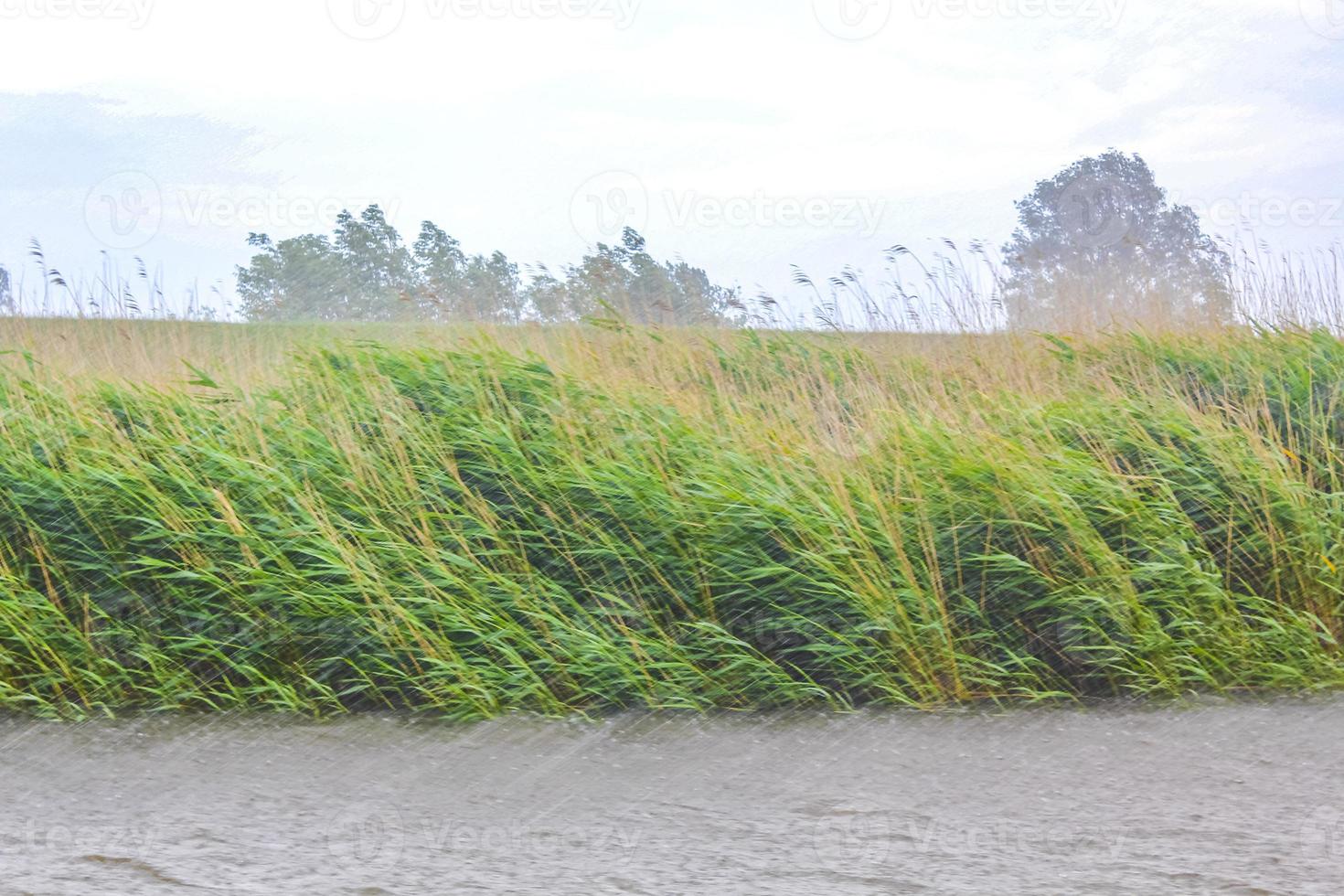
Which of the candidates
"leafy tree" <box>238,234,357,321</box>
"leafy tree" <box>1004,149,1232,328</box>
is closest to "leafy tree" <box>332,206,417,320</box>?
"leafy tree" <box>238,234,357,321</box>

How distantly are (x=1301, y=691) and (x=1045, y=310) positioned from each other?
6.01m

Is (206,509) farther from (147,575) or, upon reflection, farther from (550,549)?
(550,549)

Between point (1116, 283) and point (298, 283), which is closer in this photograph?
point (1116, 283)

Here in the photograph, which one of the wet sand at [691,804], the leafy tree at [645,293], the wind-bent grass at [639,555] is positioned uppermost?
the leafy tree at [645,293]

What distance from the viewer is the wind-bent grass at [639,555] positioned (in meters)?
5.03

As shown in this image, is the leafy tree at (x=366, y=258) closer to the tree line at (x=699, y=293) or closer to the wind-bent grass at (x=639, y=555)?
A: the tree line at (x=699, y=293)

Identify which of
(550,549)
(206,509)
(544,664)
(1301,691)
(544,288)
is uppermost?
(544,288)

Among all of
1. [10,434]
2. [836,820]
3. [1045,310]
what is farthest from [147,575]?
[1045,310]

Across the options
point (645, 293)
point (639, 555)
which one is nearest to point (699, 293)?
point (645, 293)

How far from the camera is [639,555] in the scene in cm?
547

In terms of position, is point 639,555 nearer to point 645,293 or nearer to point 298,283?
point 645,293

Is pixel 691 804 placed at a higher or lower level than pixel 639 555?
lower

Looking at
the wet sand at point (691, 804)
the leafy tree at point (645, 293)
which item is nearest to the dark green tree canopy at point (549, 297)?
the leafy tree at point (645, 293)

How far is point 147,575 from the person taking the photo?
17.6 feet
